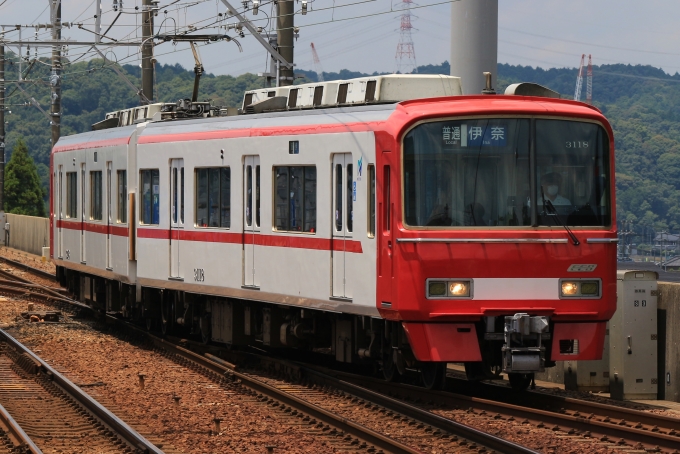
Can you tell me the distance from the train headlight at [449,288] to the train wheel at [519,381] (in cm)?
154

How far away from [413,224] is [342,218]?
152cm

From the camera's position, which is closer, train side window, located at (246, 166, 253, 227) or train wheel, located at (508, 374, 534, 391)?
train wheel, located at (508, 374, 534, 391)

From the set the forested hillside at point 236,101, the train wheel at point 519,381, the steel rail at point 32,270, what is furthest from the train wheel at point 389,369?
the forested hillside at point 236,101

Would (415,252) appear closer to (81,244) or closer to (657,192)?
(81,244)

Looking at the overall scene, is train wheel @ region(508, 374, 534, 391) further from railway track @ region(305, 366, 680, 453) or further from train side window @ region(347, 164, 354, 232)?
train side window @ region(347, 164, 354, 232)

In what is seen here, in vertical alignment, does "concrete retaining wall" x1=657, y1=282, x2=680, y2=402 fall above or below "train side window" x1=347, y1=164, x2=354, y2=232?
below

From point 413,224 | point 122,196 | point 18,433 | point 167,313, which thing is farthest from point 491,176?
point 122,196

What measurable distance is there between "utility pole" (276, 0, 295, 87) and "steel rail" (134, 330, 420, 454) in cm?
507

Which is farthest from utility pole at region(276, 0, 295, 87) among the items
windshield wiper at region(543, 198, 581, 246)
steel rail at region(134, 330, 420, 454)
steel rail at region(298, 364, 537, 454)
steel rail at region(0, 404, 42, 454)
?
steel rail at region(0, 404, 42, 454)

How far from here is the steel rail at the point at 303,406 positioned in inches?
392

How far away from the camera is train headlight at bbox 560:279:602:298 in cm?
1212

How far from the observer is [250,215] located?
15.5 meters

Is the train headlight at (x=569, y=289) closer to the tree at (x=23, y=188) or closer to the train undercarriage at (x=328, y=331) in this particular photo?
the train undercarriage at (x=328, y=331)

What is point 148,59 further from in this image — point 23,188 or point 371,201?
point 23,188
